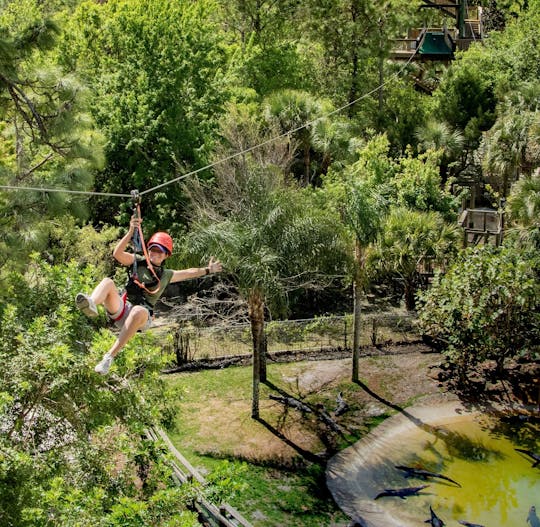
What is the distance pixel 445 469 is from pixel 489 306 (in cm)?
453

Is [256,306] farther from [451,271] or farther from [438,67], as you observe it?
[438,67]

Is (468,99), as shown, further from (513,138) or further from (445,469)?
(445,469)

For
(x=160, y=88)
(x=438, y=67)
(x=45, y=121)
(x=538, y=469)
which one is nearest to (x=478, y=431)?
(x=538, y=469)

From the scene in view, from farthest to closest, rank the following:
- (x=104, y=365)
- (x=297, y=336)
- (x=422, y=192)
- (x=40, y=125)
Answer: (x=422, y=192) < (x=297, y=336) < (x=40, y=125) < (x=104, y=365)

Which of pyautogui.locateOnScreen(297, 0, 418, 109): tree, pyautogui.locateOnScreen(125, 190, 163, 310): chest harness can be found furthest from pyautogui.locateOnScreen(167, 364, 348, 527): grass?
pyautogui.locateOnScreen(297, 0, 418, 109): tree

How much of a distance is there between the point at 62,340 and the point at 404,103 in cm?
2529

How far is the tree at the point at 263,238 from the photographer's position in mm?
15961

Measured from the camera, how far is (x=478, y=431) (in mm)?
17578

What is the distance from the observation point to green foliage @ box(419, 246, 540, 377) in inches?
714

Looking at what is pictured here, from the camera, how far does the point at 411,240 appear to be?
2306cm

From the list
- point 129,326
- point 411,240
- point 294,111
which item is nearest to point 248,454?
point 129,326

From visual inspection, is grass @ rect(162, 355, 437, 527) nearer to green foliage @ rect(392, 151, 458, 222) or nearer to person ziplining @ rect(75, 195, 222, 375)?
person ziplining @ rect(75, 195, 222, 375)

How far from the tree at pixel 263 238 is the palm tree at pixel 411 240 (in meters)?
4.62

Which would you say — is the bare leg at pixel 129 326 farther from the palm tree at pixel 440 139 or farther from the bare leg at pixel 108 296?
the palm tree at pixel 440 139
